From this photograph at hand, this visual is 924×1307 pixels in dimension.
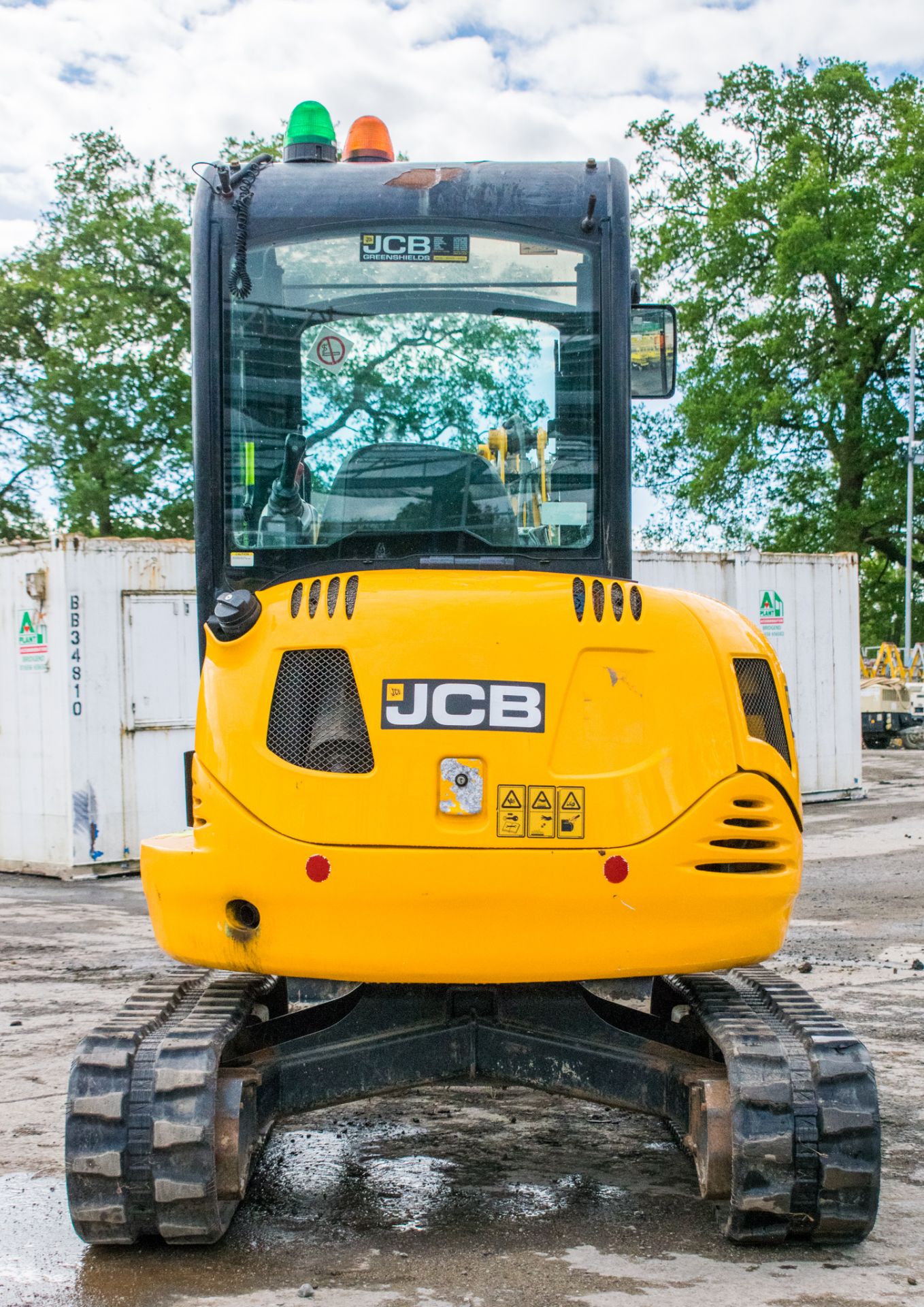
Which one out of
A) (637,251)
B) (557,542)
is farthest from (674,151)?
(557,542)

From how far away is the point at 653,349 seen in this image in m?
5.23

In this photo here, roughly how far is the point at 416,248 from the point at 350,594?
1.33 m

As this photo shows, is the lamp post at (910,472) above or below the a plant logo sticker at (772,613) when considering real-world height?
above

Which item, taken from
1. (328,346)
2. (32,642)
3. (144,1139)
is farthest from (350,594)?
(32,642)

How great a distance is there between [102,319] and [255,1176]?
3324 centimetres

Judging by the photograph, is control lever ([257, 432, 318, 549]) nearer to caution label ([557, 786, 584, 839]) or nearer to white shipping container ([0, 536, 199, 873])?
caution label ([557, 786, 584, 839])

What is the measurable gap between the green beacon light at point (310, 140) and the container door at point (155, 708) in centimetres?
849

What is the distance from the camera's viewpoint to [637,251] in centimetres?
4616

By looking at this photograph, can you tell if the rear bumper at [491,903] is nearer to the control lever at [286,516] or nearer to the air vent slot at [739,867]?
the air vent slot at [739,867]

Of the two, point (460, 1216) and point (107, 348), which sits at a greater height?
point (107, 348)

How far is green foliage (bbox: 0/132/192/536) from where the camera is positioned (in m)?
36.7

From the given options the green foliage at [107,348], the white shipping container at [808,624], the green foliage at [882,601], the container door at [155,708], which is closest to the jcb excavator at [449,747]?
the container door at [155,708]

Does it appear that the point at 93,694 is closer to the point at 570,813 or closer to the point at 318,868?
the point at 318,868

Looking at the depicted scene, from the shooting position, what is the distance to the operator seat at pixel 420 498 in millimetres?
5039
